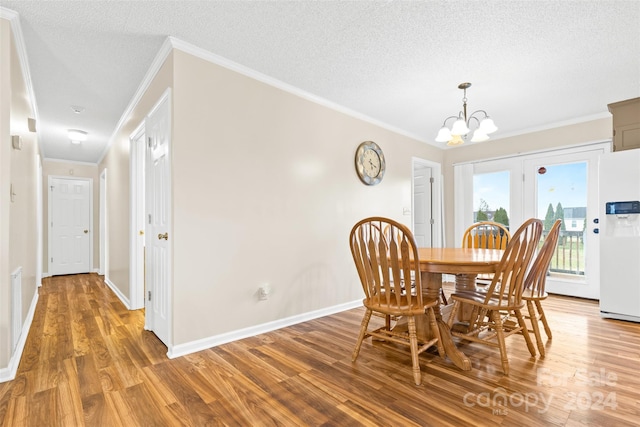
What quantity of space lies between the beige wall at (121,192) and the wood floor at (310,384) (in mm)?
1211

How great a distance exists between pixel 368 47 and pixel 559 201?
11.7 feet

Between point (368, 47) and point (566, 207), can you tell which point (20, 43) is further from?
point (566, 207)

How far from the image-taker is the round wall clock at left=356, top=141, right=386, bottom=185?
3.68 metres

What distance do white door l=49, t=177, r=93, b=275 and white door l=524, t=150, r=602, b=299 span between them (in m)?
8.02

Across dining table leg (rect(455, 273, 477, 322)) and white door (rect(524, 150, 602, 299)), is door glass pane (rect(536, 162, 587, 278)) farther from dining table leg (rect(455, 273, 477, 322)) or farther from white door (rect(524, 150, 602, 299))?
dining table leg (rect(455, 273, 477, 322))

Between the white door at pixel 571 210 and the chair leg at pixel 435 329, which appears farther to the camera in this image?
the white door at pixel 571 210

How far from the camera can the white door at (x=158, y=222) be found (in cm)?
235

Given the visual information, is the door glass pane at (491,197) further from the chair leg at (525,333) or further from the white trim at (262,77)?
the chair leg at (525,333)

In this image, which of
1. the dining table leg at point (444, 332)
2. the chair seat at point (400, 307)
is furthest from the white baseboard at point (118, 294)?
the dining table leg at point (444, 332)

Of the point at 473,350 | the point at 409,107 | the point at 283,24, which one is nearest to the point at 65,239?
the point at 283,24

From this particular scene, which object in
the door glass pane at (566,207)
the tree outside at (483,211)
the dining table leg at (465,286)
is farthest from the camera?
the tree outside at (483,211)

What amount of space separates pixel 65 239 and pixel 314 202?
5689 mm

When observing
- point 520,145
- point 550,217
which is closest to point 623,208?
point 550,217

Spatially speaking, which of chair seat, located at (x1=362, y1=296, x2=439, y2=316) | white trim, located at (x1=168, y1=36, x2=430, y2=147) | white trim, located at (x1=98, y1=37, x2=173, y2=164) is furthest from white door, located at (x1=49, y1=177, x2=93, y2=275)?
chair seat, located at (x1=362, y1=296, x2=439, y2=316)
